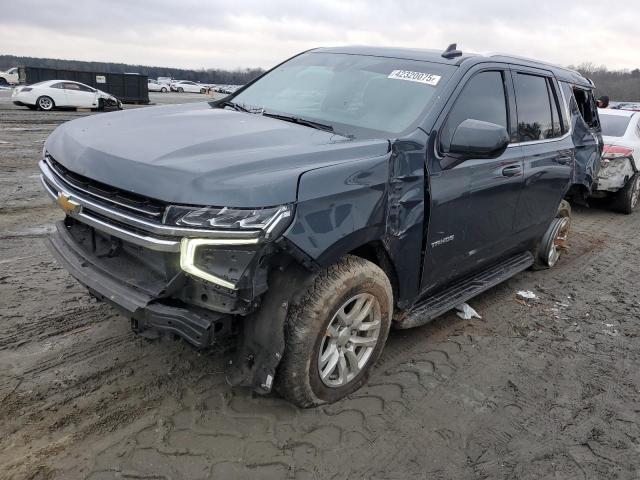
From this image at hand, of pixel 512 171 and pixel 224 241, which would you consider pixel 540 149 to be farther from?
pixel 224 241

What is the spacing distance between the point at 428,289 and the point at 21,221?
4.95m

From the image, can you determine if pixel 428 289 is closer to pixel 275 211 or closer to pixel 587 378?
pixel 587 378

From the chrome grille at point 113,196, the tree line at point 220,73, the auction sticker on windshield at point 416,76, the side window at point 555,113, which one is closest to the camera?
the chrome grille at point 113,196

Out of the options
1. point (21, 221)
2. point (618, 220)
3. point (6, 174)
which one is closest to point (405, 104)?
point (21, 221)

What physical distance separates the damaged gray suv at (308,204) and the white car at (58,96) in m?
20.9

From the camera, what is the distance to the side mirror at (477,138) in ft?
10.2

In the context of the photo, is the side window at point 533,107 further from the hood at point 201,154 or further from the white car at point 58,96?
the white car at point 58,96

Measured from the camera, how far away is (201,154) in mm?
2574

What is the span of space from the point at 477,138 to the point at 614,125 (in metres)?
7.79

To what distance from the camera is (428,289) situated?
11.9 ft

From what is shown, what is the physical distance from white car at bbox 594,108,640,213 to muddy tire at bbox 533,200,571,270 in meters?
3.52

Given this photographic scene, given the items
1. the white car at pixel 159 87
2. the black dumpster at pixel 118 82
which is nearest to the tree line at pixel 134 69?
the white car at pixel 159 87

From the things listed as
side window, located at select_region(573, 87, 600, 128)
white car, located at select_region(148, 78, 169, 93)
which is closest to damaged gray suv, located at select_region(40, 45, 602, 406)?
side window, located at select_region(573, 87, 600, 128)

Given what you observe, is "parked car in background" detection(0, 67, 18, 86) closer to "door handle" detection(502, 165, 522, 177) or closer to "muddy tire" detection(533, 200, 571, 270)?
"muddy tire" detection(533, 200, 571, 270)
